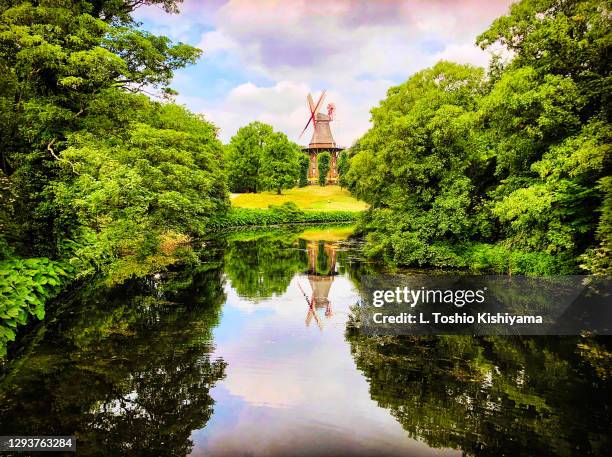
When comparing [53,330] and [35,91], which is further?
[35,91]

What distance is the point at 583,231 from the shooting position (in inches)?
713

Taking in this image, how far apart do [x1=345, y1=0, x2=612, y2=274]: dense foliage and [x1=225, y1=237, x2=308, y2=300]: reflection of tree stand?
6631 mm

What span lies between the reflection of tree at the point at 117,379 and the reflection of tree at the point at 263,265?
506cm

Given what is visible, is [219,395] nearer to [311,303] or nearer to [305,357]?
[305,357]

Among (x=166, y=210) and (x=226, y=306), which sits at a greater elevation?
(x=166, y=210)

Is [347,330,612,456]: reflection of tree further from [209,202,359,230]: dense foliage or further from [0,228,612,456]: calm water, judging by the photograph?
[209,202,359,230]: dense foliage

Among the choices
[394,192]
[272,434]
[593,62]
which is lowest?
[272,434]

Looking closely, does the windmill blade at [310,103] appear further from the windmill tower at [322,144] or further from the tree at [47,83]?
the tree at [47,83]

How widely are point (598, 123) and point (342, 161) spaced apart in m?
93.6

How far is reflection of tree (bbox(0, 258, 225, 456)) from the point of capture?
8.32 m

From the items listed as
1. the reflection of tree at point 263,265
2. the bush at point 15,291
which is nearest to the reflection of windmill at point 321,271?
the reflection of tree at point 263,265

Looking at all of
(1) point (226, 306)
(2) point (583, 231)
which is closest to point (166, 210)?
(1) point (226, 306)

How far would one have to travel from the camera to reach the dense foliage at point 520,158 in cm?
1848

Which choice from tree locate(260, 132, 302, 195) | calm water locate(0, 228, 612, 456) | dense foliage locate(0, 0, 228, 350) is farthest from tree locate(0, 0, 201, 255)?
tree locate(260, 132, 302, 195)
